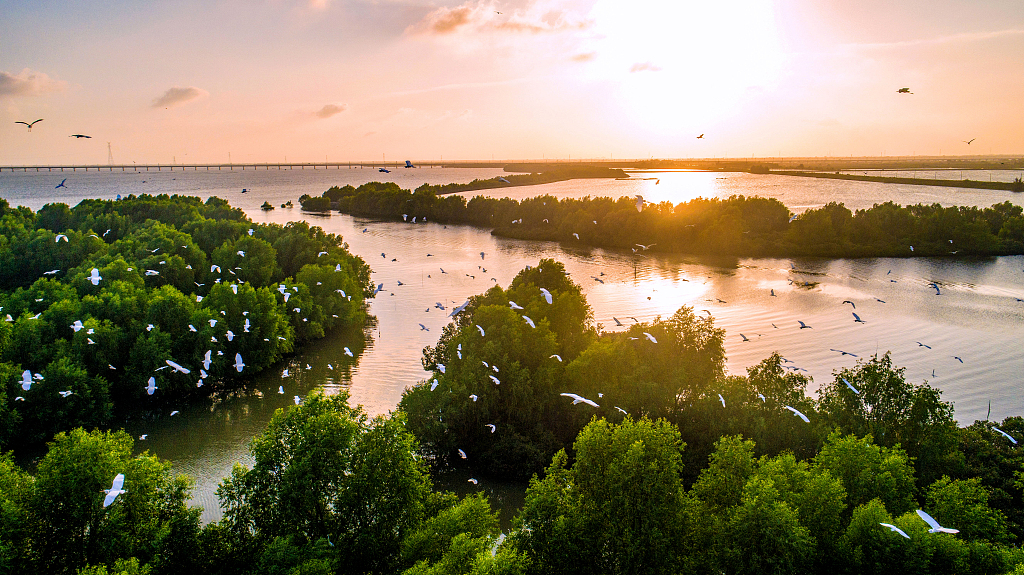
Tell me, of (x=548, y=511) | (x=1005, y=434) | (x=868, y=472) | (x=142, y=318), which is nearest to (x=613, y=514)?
(x=548, y=511)

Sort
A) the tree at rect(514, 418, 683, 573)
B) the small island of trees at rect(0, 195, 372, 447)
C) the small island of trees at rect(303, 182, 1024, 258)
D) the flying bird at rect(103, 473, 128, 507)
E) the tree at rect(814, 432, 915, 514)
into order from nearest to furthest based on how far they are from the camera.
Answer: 1. the flying bird at rect(103, 473, 128, 507)
2. the tree at rect(514, 418, 683, 573)
3. the tree at rect(814, 432, 915, 514)
4. the small island of trees at rect(0, 195, 372, 447)
5. the small island of trees at rect(303, 182, 1024, 258)

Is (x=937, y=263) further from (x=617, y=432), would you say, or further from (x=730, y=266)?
(x=617, y=432)

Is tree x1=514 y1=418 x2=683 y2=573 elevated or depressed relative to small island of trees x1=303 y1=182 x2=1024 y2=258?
depressed

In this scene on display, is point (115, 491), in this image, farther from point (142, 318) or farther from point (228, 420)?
point (142, 318)

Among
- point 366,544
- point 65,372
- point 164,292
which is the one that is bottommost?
point 366,544

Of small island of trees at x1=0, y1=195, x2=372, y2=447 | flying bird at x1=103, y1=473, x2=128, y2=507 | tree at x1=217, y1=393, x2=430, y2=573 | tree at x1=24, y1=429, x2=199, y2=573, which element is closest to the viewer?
flying bird at x1=103, y1=473, x2=128, y2=507

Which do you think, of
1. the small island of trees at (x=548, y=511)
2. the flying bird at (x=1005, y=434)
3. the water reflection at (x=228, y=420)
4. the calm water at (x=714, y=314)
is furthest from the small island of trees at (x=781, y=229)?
the small island of trees at (x=548, y=511)

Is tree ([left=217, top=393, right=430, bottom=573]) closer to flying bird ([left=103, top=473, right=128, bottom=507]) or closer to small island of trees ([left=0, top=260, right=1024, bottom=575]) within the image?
small island of trees ([left=0, top=260, right=1024, bottom=575])

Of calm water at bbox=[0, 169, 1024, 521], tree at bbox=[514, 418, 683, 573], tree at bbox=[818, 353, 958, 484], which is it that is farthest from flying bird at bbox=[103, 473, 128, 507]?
tree at bbox=[818, 353, 958, 484]

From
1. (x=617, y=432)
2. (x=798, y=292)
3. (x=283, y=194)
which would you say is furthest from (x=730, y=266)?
(x=283, y=194)
